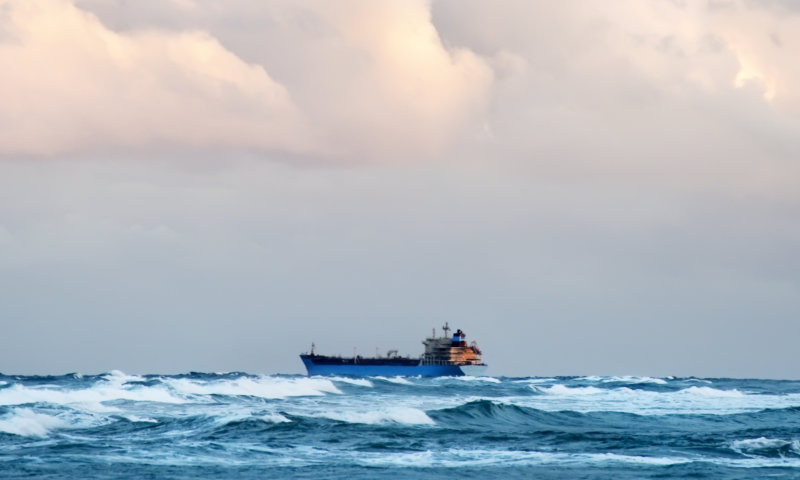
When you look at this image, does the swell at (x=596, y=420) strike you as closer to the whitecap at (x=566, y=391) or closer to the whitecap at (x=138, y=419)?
the whitecap at (x=138, y=419)

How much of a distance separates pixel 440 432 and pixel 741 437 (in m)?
10.7

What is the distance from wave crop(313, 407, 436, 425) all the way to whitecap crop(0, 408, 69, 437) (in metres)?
10.1

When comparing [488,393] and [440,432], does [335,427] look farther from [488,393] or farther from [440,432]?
[488,393]

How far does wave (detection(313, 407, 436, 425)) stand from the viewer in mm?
39500

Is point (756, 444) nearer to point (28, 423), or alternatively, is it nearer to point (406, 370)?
point (28, 423)

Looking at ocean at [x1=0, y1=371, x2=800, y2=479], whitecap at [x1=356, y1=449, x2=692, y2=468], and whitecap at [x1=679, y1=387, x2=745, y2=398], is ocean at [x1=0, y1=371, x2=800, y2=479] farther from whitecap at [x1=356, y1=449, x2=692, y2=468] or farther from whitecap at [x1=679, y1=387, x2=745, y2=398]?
whitecap at [x1=679, y1=387, x2=745, y2=398]

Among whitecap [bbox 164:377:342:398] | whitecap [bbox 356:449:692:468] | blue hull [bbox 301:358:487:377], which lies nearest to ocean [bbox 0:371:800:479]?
whitecap [bbox 356:449:692:468]

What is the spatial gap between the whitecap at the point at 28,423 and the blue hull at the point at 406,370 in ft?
245

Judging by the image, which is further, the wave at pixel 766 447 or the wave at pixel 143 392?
the wave at pixel 143 392

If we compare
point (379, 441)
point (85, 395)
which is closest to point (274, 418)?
point (379, 441)

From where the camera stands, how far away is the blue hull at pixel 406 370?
360ft

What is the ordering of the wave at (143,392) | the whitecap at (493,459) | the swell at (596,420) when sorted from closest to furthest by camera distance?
1. the whitecap at (493,459)
2. the swell at (596,420)
3. the wave at (143,392)

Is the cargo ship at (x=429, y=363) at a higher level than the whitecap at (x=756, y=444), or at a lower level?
higher

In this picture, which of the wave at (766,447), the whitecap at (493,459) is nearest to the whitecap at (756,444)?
the wave at (766,447)
